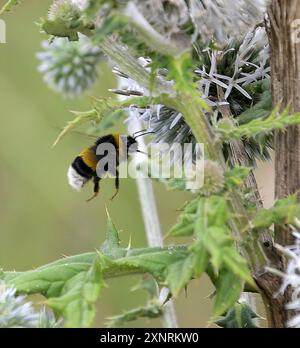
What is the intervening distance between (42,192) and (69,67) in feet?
4.29

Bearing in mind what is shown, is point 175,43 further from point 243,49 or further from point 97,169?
point 97,169

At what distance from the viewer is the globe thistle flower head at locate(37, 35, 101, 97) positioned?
12.5 ft

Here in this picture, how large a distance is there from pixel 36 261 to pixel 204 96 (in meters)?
2.90

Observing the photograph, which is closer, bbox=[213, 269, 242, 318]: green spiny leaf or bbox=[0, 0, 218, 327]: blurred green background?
bbox=[213, 269, 242, 318]: green spiny leaf

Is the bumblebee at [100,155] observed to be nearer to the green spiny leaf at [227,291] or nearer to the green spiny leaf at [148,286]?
the green spiny leaf at [148,286]

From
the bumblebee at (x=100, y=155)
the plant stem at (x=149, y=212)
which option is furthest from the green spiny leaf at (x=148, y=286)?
the bumblebee at (x=100, y=155)

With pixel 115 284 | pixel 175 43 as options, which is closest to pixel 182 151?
pixel 175 43

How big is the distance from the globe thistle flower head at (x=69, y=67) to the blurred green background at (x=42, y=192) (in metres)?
0.63

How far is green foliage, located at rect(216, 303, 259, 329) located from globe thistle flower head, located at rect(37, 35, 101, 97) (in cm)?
211

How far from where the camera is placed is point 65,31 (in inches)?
70.3

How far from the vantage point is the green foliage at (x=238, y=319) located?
6.17 feet

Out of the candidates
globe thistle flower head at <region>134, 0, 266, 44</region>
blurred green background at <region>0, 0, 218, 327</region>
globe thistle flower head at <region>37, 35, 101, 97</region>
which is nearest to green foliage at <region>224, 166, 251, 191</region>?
globe thistle flower head at <region>134, 0, 266, 44</region>

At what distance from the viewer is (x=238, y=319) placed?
1875 millimetres

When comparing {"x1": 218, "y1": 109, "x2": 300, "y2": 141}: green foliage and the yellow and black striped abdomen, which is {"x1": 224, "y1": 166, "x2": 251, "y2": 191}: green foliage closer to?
{"x1": 218, "y1": 109, "x2": 300, "y2": 141}: green foliage
